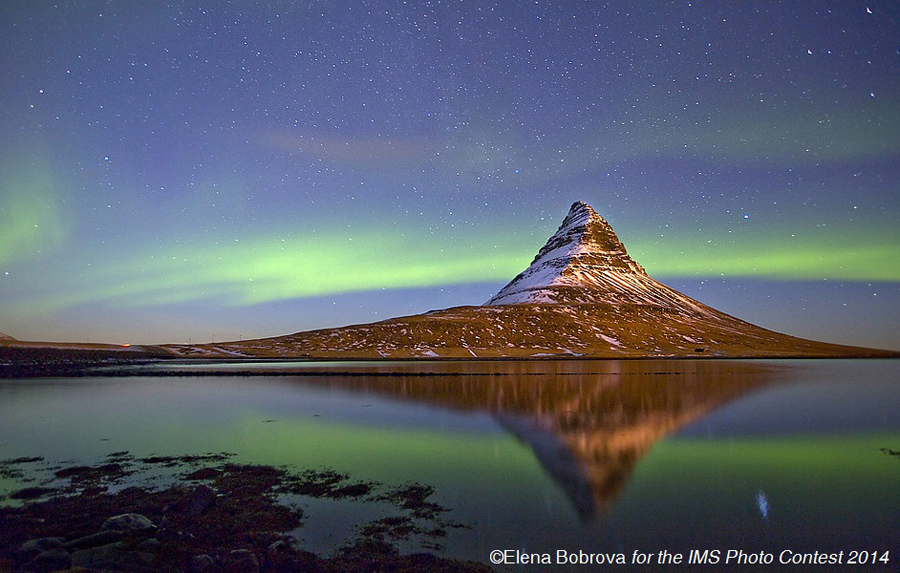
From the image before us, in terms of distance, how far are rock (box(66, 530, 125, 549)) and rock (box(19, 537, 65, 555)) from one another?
0.22 metres

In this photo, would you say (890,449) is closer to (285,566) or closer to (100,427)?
(285,566)

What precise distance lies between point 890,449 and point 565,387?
3038cm

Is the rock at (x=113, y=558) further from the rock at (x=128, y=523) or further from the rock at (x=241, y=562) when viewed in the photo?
the rock at (x=241, y=562)

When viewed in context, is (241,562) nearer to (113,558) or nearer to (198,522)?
(113,558)

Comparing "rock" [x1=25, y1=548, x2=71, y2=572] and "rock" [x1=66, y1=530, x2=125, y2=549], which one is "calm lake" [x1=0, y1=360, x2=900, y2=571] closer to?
"rock" [x1=66, y1=530, x2=125, y2=549]

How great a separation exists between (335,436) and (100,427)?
14709 mm

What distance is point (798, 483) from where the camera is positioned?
17453 millimetres

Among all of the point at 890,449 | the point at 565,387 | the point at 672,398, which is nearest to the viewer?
the point at 890,449

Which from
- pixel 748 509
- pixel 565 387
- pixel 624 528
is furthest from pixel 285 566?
pixel 565 387

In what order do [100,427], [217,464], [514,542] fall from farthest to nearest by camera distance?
[100,427] < [217,464] < [514,542]

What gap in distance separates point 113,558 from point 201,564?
2.02 meters

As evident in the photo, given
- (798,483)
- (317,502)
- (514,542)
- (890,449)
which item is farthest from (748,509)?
(890,449)

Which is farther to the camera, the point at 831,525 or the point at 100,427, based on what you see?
the point at 100,427

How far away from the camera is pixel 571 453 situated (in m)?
21.5
